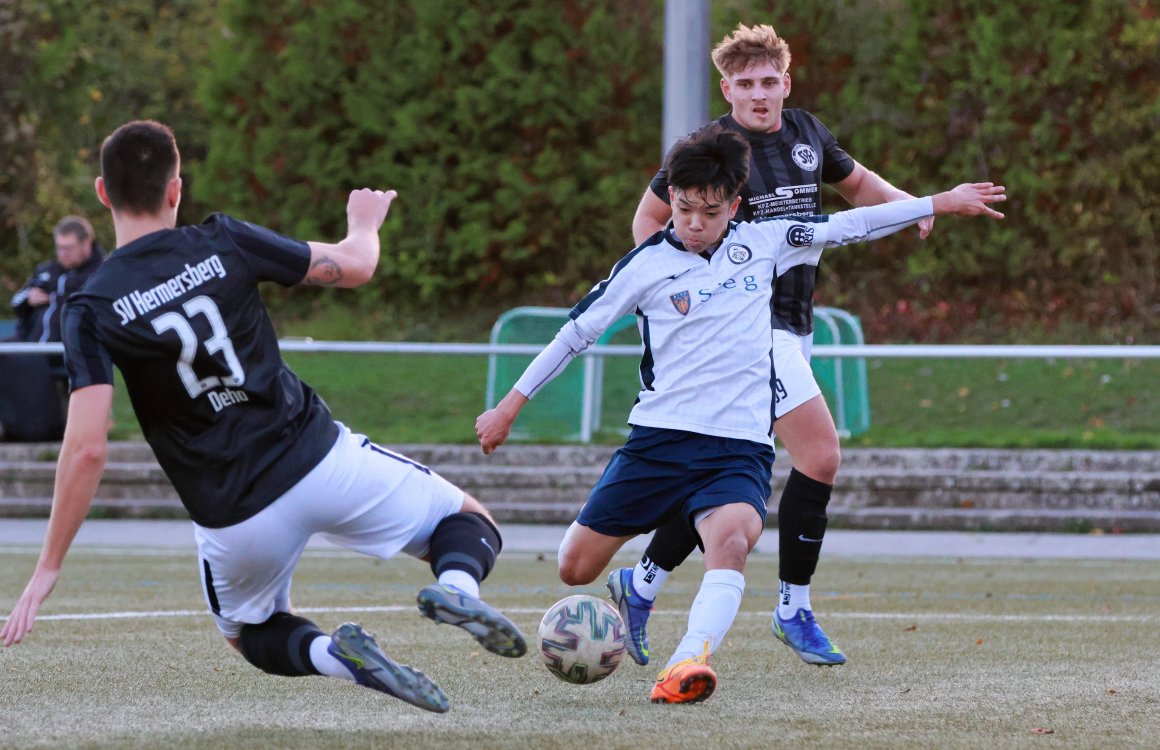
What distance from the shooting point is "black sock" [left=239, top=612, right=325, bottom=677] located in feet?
14.2

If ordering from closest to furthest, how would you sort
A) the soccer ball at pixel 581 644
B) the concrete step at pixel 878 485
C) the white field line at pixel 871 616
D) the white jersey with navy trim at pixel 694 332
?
1. the soccer ball at pixel 581 644
2. the white jersey with navy trim at pixel 694 332
3. the white field line at pixel 871 616
4. the concrete step at pixel 878 485

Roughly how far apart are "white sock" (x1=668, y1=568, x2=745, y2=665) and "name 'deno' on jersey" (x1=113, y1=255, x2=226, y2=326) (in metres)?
1.71

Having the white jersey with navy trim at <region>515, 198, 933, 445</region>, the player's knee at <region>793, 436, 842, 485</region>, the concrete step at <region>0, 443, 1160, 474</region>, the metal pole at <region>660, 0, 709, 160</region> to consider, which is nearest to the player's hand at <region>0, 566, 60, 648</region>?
the white jersey with navy trim at <region>515, 198, 933, 445</region>

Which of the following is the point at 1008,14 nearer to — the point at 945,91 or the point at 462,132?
the point at 945,91

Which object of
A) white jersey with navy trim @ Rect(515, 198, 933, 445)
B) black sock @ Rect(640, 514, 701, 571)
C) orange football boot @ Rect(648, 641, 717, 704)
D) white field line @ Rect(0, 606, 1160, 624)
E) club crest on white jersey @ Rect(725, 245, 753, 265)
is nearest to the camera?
orange football boot @ Rect(648, 641, 717, 704)

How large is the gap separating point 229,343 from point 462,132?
14.5 m

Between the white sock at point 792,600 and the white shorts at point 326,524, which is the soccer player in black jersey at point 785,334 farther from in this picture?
the white shorts at point 326,524

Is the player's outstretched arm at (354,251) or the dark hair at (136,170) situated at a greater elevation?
the dark hair at (136,170)

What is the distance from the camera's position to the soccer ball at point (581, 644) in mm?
4988

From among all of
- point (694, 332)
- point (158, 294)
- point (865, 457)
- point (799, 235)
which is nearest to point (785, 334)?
point (799, 235)

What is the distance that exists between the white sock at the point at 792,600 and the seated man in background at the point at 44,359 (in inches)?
320

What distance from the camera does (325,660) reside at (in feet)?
13.9

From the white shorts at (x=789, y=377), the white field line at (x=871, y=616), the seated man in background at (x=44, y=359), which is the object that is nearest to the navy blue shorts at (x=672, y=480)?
the white shorts at (x=789, y=377)

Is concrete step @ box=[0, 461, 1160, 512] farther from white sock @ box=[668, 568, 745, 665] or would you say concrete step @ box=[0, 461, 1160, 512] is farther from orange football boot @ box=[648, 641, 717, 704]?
orange football boot @ box=[648, 641, 717, 704]
